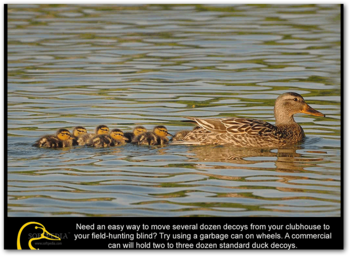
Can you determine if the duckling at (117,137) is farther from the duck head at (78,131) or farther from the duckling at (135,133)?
the duck head at (78,131)

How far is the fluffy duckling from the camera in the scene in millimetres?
9570

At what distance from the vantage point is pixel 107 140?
31.5ft

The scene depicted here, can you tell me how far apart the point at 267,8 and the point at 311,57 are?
5.99 meters

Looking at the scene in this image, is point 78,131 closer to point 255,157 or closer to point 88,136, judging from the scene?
point 88,136

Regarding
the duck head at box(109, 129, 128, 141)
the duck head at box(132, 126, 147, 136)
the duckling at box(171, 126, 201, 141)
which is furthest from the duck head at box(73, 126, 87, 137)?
the duckling at box(171, 126, 201, 141)

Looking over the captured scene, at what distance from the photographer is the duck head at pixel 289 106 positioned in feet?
34.2

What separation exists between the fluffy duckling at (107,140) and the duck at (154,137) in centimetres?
20

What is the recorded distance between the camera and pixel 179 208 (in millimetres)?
7043

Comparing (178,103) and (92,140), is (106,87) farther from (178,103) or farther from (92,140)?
(92,140)

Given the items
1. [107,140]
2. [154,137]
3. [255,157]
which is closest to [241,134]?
[255,157]

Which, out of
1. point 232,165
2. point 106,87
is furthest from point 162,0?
point 232,165

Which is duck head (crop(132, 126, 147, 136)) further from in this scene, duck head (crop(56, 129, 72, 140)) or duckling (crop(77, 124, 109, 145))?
duck head (crop(56, 129, 72, 140))

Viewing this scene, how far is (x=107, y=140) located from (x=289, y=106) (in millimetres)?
2619
